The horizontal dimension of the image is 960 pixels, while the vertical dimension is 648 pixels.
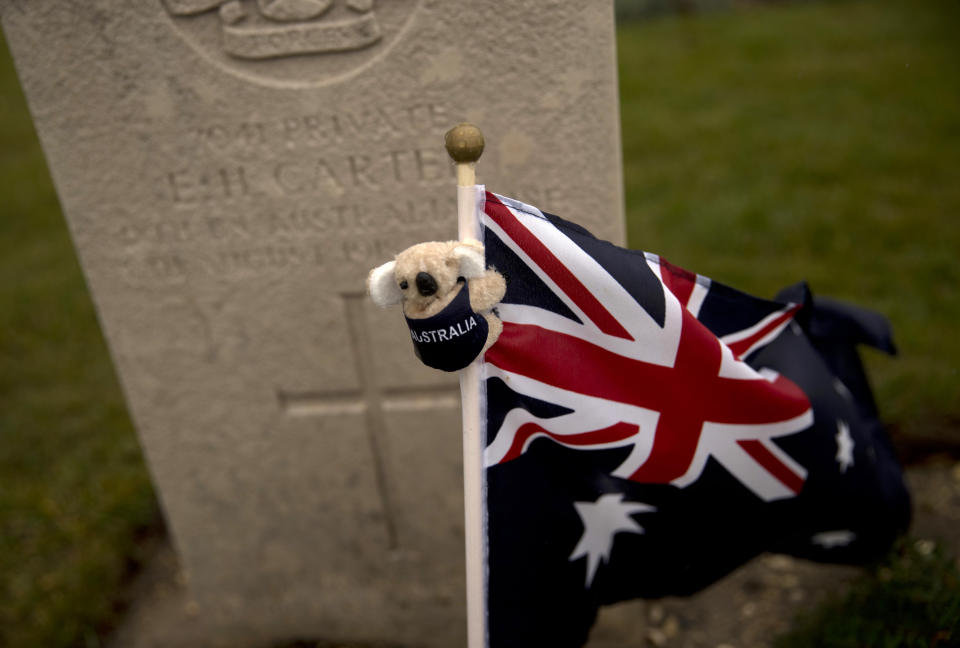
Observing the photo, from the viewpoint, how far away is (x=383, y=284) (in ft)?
4.19

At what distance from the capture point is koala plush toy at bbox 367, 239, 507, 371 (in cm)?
126

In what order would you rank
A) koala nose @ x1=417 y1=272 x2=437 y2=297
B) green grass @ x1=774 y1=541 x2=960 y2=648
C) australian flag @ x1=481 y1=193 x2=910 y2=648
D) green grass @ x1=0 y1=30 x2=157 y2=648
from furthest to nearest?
green grass @ x1=0 y1=30 x2=157 y2=648
green grass @ x1=774 y1=541 x2=960 y2=648
australian flag @ x1=481 y1=193 x2=910 y2=648
koala nose @ x1=417 y1=272 x2=437 y2=297

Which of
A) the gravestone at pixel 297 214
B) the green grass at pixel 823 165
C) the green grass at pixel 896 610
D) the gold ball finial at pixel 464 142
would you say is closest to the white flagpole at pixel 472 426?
the gold ball finial at pixel 464 142

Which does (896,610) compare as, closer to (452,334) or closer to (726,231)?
(452,334)

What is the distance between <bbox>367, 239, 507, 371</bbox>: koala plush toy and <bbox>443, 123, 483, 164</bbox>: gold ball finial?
0.48ft

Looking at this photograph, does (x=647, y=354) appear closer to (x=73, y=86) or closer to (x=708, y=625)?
(x=708, y=625)

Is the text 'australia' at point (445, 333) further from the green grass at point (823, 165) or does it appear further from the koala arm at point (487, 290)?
the green grass at point (823, 165)

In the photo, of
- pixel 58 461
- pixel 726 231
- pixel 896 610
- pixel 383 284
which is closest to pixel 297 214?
pixel 383 284

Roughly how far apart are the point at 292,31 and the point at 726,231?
2793 mm

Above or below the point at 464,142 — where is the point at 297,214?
below

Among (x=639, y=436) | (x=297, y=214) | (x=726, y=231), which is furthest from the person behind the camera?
(x=726, y=231)

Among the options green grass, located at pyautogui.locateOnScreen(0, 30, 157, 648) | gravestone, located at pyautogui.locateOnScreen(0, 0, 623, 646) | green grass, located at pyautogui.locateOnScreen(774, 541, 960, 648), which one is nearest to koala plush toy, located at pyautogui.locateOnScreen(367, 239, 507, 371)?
gravestone, located at pyautogui.locateOnScreen(0, 0, 623, 646)

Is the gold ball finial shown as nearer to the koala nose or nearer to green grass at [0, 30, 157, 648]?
the koala nose

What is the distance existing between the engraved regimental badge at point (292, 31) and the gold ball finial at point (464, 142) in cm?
64
